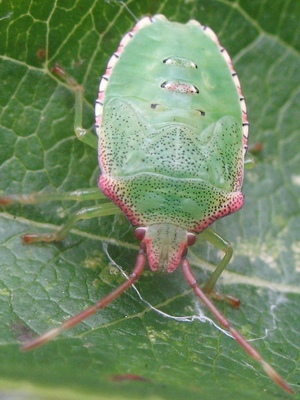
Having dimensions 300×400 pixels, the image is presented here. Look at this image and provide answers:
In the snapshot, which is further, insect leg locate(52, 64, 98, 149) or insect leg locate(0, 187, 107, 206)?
insect leg locate(52, 64, 98, 149)

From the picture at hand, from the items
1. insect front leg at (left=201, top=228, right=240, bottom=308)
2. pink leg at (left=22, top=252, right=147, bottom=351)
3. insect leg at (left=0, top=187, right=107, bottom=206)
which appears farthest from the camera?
insect front leg at (left=201, top=228, right=240, bottom=308)

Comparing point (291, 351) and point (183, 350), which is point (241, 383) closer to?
point (183, 350)

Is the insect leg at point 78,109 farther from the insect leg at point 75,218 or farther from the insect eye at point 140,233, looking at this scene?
the insect eye at point 140,233

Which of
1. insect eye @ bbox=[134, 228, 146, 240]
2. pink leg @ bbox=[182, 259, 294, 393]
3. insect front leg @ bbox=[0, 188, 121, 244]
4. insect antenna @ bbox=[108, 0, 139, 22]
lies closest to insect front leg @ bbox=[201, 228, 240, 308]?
pink leg @ bbox=[182, 259, 294, 393]

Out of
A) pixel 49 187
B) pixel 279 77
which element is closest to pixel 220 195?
pixel 49 187

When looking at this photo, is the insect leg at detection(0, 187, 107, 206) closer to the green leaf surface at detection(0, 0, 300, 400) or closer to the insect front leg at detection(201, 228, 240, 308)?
the green leaf surface at detection(0, 0, 300, 400)

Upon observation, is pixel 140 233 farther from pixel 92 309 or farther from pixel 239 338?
pixel 239 338

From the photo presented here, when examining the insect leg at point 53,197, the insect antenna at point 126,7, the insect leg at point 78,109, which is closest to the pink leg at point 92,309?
the insect leg at point 53,197
